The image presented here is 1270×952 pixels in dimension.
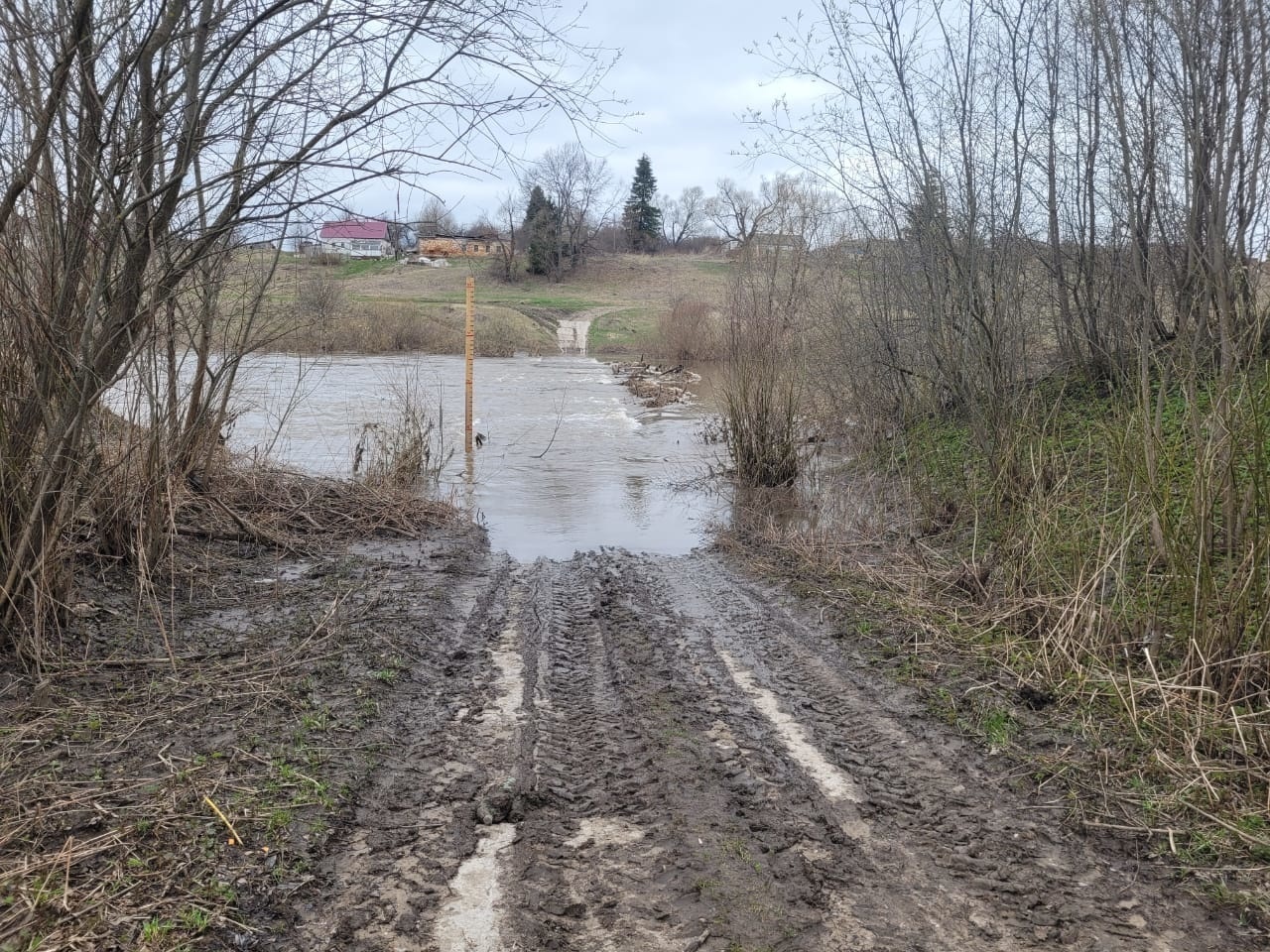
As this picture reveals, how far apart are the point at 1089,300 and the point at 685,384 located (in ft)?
57.6

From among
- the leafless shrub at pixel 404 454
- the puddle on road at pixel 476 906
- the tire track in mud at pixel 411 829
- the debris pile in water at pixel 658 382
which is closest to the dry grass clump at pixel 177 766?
the tire track in mud at pixel 411 829

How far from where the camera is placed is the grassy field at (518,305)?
38219 millimetres

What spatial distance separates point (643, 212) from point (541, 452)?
224ft

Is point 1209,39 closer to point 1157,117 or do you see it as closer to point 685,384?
point 1157,117

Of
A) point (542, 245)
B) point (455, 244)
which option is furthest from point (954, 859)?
point (542, 245)

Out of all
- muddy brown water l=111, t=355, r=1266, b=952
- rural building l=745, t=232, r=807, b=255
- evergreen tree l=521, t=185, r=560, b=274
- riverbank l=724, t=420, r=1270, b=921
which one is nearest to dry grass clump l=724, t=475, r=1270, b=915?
riverbank l=724, t=420, r=1270, b=921

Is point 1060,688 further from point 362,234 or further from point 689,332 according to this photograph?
point 689,332

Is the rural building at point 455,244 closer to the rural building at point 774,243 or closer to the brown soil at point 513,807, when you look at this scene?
the brown soil at point 513,807

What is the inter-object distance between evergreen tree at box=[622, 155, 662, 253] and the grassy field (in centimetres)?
701

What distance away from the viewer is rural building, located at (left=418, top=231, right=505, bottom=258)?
5.24 m

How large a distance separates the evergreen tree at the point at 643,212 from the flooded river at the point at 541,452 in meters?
54.9

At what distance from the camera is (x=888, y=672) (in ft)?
17.0

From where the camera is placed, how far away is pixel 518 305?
178 ft

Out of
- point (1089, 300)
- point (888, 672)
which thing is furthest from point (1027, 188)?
point (888, 672)
